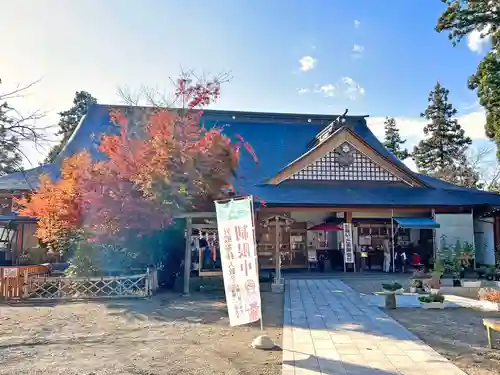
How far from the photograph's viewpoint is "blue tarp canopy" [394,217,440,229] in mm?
15305

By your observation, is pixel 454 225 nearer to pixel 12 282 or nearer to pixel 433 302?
pixel 433 302

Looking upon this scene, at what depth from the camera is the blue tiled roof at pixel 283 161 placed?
15534 mm

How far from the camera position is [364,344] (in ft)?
19.5

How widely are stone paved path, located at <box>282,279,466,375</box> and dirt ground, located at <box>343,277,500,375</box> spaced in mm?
201

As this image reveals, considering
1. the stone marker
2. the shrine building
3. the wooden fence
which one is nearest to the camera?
the stone marker

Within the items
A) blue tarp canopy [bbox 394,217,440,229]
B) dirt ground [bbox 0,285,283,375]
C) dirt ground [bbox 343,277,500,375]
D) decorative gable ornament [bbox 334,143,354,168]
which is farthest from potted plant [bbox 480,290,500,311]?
decorative gable ornament [bbox 334,143,354,168]

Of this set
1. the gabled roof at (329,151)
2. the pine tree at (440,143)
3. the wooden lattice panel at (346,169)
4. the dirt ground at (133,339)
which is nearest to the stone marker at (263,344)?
the dirt ground at (133,339)

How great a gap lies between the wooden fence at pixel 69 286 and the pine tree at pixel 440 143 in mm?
29320

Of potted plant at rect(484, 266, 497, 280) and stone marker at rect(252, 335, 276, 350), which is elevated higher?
potted plant at rect(484, 266, 497, 280)

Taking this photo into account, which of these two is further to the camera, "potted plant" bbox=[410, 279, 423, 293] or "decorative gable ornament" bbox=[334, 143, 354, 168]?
"decorative gable ornament" bbox=[334, 143, 354, 168]

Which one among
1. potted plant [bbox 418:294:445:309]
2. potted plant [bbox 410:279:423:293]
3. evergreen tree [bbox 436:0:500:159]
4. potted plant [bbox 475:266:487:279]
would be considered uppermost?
evergreen tree [bbox 436:0:500:159]

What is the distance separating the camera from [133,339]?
6.55m

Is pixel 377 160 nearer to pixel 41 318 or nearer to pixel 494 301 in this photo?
pixel 494 301

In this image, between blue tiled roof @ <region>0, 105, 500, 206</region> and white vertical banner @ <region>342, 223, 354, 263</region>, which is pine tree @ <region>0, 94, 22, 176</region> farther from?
white vertical banner @ <region>342, 223, 354, 263</region>
